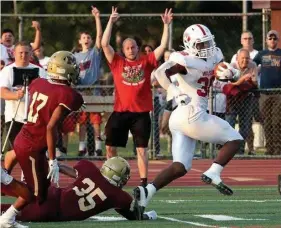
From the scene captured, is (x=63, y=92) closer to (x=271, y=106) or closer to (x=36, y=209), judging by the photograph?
(x=36, y=209)

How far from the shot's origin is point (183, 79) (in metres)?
11.2

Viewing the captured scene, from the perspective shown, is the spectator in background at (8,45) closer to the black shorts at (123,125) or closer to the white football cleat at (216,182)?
the black shorts at (123,125)

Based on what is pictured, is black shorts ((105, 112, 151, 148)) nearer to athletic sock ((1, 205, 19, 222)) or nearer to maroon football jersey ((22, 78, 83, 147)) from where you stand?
maroon football jersey ((22, 78, 83, 147))

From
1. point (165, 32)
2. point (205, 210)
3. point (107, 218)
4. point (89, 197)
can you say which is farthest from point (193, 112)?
point (165, 32)

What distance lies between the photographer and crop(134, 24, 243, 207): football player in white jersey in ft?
35.9

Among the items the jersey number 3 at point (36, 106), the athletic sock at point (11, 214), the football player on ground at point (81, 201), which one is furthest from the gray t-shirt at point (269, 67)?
the athletic sock at point (11, 214)

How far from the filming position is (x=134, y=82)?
46.4 feet

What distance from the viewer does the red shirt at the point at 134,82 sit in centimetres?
1401

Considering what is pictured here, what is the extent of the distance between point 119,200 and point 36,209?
73 cm

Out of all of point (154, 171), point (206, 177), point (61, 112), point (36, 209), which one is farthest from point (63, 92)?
point (154, 171)

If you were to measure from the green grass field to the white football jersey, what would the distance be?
3.50 ft

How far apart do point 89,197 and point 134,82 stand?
4.20m

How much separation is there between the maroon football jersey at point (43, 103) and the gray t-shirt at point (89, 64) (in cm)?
739

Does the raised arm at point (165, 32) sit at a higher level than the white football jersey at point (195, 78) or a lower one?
higher
